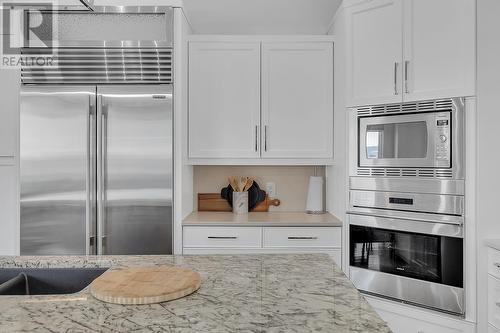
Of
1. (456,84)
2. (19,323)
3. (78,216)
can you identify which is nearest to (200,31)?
(78,216)

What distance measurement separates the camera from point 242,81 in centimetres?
290

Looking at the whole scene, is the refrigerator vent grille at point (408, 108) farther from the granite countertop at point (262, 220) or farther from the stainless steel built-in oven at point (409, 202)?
the granite countertop at point (262, 220)

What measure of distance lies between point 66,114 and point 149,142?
626 mm

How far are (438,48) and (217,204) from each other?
2.04m

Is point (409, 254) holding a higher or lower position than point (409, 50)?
lower

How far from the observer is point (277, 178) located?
129 inches

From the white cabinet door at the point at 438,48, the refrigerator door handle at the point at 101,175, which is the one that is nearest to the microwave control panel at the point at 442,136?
the white cabinet door at the point at 438,48

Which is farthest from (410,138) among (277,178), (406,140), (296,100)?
(277,178)

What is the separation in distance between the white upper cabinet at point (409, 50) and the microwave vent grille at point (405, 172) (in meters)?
0.44

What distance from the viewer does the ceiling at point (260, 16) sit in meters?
2.88

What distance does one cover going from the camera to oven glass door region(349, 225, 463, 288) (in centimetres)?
215

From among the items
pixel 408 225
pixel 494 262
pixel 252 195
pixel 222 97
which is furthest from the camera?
pixel 252 195

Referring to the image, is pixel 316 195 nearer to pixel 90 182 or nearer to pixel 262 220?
pixel 262 220

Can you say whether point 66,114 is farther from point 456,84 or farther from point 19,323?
point 456,84
